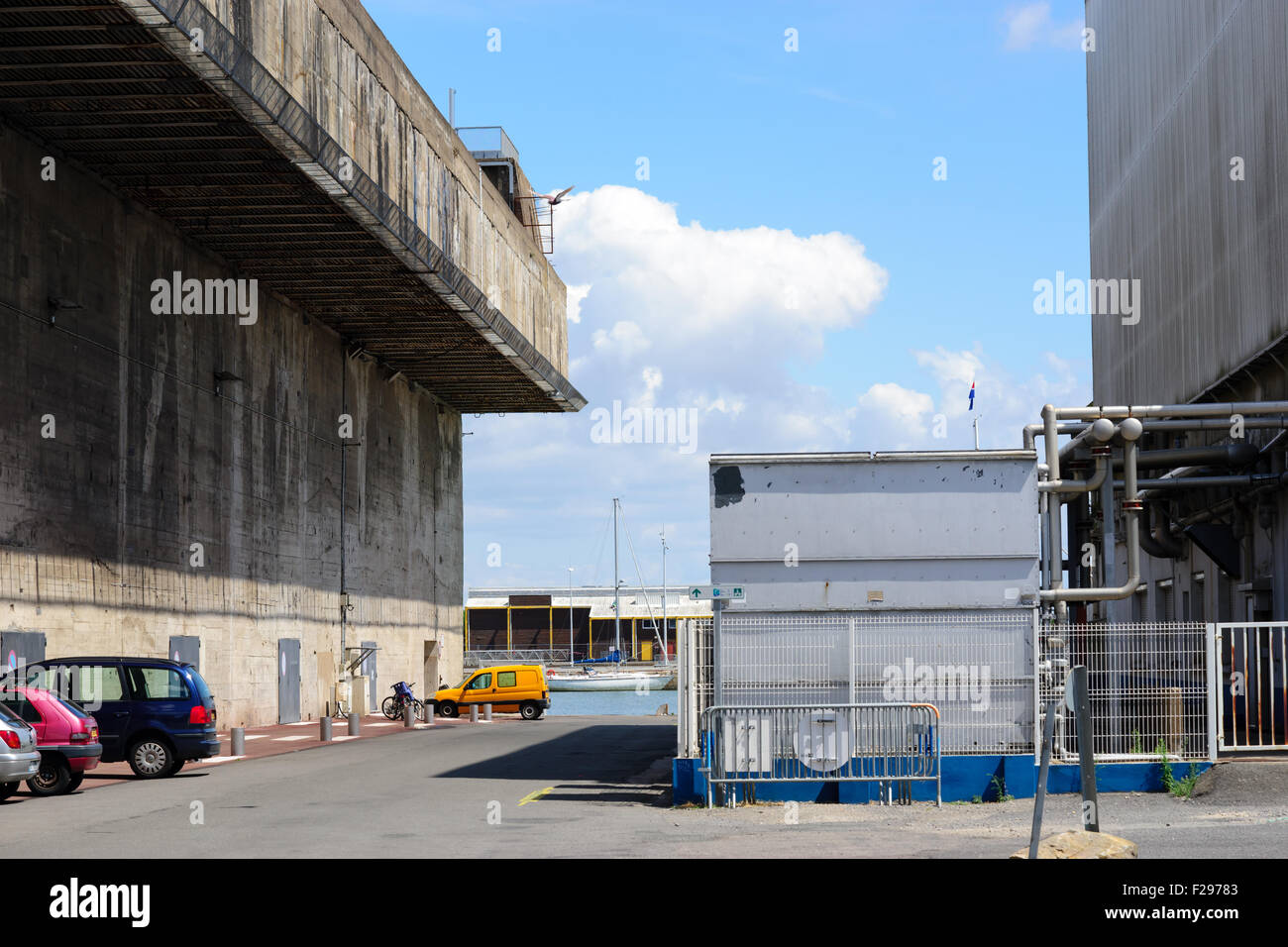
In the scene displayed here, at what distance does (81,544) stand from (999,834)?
19.8 metres

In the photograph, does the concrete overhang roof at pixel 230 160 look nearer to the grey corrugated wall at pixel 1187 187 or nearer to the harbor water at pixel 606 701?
the grey corrugated wall at pixel 1187 187

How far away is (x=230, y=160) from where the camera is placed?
29.9 metres

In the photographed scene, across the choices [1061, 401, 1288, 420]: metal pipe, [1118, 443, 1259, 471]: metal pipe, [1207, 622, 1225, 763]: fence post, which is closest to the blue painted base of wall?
[1207, 622, 1225, 763]: fence post

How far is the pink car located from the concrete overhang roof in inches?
399

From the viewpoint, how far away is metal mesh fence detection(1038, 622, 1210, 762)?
1859 cm

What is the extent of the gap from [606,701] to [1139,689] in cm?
8303

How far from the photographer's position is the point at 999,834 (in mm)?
15422

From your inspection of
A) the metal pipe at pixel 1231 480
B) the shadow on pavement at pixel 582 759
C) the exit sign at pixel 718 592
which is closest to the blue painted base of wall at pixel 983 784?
the exit sign at pixel 718 592

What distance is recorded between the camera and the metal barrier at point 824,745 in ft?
61.0

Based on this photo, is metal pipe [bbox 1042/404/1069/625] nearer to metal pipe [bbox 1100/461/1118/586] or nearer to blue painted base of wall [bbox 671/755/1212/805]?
metal pipe [bbox 1100/461/1118/586]

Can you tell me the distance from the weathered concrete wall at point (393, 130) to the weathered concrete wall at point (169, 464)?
4.66 metres

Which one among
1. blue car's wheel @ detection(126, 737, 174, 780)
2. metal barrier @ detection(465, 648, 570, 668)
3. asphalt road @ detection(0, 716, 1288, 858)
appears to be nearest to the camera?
asphalt road @ detection(0, 716, 1288, 858)
